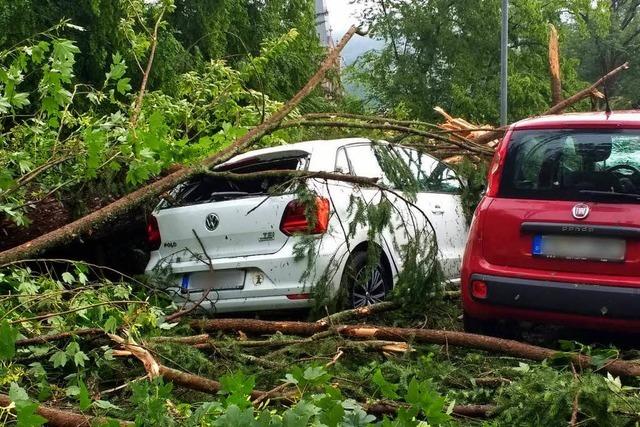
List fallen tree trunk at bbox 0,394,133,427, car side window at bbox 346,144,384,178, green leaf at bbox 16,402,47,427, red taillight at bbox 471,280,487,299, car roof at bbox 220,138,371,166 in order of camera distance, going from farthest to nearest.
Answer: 1. car side window at bbox 346,144,384,178
2. car roof at bbox 220,138,371,166
3. red taillight at bbox 471,280,487,299
4. fallen tree trunk at bbox 0,394,133,427
5. green leaf at bbox 16,402,47,427

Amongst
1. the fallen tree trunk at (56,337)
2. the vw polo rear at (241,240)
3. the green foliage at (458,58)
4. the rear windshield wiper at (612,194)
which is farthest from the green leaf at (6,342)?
the green foliage at (458,58)

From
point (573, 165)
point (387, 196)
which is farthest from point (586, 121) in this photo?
point (387, 196)

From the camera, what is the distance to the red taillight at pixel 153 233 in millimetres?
6566

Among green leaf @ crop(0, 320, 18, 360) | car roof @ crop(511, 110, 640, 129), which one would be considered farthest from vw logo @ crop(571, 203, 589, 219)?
green leaf @ crop(0, 320, 18, 360)

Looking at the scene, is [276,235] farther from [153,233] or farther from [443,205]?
[443,205]

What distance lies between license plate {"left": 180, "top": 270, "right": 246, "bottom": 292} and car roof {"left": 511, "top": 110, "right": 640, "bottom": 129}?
2238 millimetres

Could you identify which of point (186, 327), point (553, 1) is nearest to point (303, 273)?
point (186, 327)

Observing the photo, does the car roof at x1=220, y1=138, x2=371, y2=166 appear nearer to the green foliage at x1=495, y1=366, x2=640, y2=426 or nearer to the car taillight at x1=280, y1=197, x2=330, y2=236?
the car taillight at x1=280, y1=197, x2=330, y2=236

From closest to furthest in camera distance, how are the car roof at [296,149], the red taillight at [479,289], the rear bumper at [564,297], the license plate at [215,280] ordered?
the rear bumper at [564,297] < the red taillight at [479,289] < the license plate at [215,280] < the car roof at [296,149]

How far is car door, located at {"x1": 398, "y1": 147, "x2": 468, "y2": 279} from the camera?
7.00 metres

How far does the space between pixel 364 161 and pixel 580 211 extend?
197cm

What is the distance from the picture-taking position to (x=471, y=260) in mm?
5504

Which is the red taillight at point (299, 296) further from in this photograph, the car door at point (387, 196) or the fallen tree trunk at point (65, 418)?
the fallen tree trunk at point (65, 418)

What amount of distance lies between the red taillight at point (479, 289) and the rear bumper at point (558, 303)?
0.02 meters
